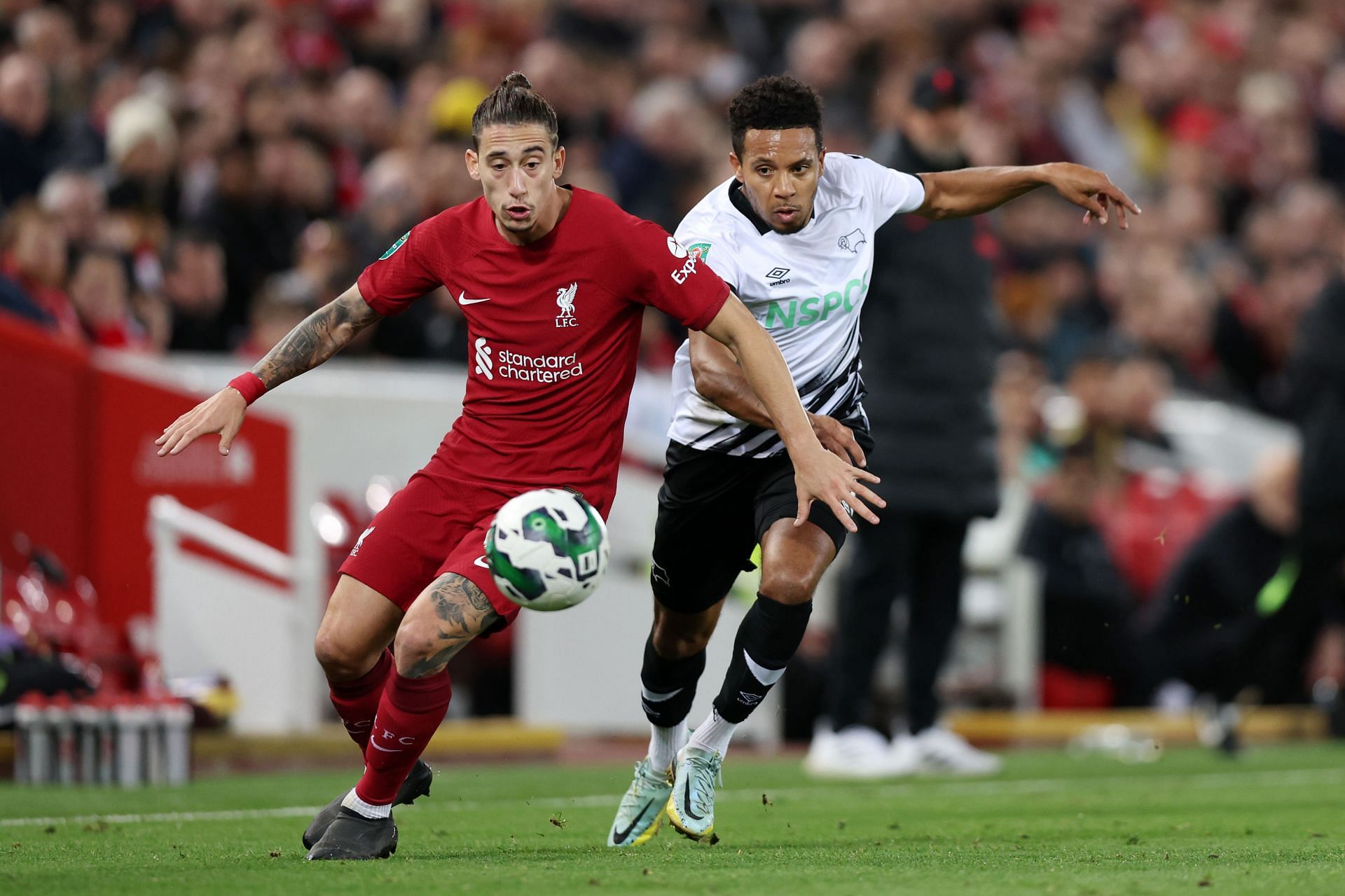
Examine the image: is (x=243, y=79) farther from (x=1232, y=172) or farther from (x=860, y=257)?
(x=1232, y=172)

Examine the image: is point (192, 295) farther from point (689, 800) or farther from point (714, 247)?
point (689, 800)

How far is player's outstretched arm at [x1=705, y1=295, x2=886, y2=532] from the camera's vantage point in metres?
5.65

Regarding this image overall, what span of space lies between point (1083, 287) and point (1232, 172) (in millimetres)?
3544

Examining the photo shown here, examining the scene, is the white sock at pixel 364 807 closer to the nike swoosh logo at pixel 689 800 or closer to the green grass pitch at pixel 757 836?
the green grass pitch at pixel 757 836

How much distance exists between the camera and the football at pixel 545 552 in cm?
546

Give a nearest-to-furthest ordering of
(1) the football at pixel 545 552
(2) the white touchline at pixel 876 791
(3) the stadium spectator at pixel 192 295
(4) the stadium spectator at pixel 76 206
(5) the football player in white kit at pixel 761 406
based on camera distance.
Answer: (1) the football at pixel 545 552 → (5) the football player in white kit at pixel 761 406 → (2) the white touchline at pixel 876 791 → (4) the stadium spectator at pixel 76 206 → (3) the stadium spectator at pixel 192 295

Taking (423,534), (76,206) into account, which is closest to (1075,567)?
(76,206)

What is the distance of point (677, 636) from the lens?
6.76m

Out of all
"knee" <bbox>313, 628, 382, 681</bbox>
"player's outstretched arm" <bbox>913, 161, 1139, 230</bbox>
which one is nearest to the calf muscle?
"knee" <bbox>313, 628, 382, 681</bbox>

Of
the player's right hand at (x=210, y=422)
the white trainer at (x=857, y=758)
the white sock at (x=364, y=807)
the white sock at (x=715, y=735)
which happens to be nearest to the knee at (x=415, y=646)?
the white sock at (x=364, y=807)

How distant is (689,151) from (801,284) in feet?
27.9

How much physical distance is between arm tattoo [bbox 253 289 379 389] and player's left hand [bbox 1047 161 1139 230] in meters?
2.32

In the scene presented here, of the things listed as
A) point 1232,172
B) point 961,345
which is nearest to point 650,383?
point 961,345

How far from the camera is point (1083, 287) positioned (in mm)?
16297
